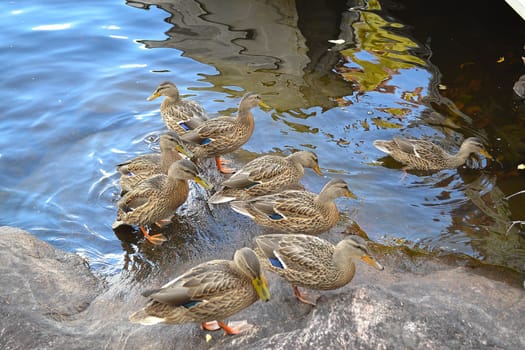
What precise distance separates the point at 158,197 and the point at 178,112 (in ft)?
6.55

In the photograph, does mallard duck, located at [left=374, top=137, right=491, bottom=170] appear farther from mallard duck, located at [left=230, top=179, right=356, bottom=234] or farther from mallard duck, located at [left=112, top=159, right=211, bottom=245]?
mallard duck, located at [left=112, top=159, right=211, bottom=245]

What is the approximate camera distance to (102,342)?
491cm

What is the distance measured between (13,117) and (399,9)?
24.7ft

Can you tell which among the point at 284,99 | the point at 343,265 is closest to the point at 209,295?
the point at 343,265

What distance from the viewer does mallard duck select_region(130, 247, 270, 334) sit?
488 cm

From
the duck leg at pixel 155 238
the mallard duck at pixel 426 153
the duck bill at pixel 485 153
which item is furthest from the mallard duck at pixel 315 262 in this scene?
the duck bill at pixel 485 153

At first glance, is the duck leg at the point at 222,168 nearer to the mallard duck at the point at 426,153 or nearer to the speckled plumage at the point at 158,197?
the speckled plumage at the point at 158,197

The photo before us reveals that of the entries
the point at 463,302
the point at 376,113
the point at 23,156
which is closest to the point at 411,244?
the point at 463,302

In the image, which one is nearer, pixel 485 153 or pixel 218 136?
pixel 218 136

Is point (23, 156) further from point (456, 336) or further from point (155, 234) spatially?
point (456, 336)

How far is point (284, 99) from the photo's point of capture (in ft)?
31.2

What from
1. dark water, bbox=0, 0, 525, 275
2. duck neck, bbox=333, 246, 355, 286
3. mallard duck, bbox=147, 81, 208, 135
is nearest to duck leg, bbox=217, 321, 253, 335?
duck neck, bbox=333, 246, 355, 286

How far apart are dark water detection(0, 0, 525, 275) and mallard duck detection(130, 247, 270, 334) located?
51.3 inches

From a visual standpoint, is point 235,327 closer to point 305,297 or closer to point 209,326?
point 209,326
